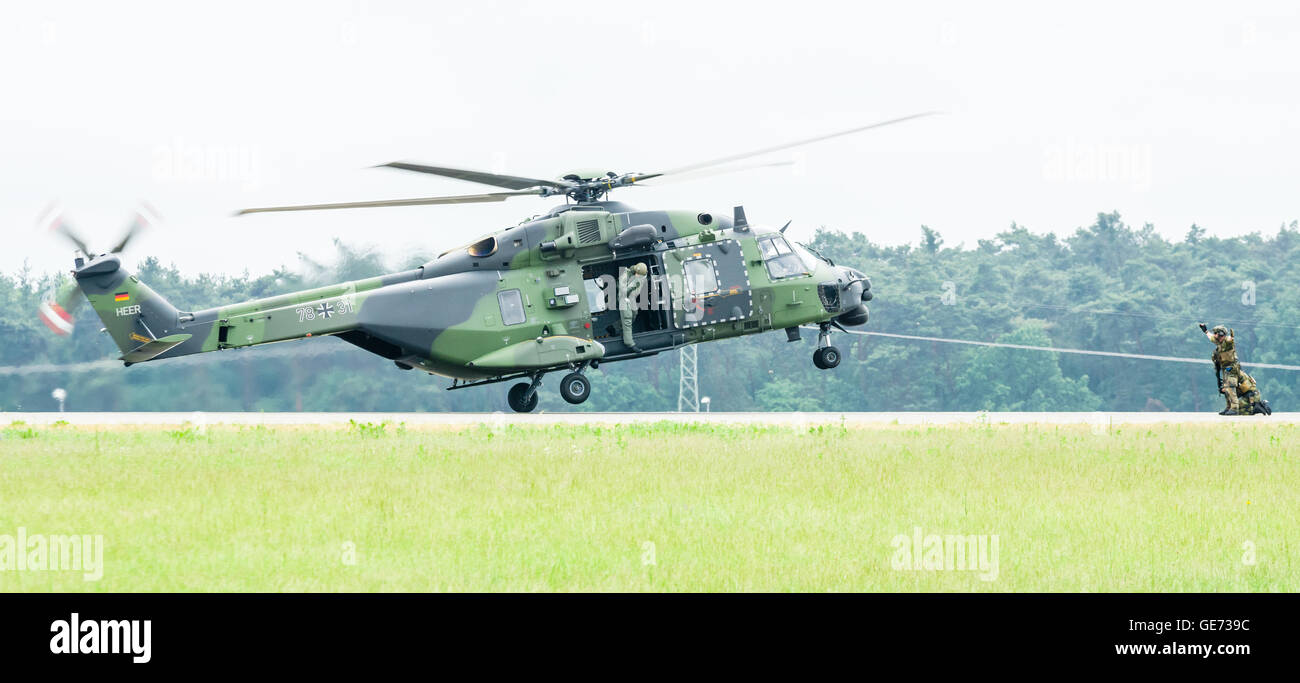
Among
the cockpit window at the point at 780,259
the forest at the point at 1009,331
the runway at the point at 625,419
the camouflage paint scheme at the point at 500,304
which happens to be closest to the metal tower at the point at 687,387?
the forest at the point at 1009,331

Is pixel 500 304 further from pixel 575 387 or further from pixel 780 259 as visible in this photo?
pixel 780 259

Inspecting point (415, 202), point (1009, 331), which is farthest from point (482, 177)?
point (1009, 331)

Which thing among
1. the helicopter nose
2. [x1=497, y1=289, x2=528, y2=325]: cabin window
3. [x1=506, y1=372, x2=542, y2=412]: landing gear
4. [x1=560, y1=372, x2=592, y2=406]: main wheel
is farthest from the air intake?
the helicopter nose

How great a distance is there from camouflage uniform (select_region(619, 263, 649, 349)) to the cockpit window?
2.81m

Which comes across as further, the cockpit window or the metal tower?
the metal tower

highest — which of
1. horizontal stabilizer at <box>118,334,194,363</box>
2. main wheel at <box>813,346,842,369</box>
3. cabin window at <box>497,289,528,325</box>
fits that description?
cabin window at <box>497,289,528,325</box>

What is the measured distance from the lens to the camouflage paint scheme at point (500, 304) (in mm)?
→ 25734

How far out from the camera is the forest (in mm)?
80375

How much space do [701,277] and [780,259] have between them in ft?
6.46

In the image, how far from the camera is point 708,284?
2909 centimetres

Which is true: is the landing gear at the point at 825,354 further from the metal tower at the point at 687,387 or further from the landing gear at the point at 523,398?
the metal tower at the point at 687,387

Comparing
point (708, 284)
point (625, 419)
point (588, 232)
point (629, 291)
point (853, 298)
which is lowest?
point (625, 419)

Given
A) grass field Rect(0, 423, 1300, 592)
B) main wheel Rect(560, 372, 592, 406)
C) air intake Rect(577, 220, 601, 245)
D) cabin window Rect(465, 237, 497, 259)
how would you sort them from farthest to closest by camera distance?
main wheel Rect(560, 372, 592, 406)
air intake Rect(577, 220, 601, 245)
cabin window Rect(465, 237, 497, 259)
grass field Rect(0, 423, 1300, 592)

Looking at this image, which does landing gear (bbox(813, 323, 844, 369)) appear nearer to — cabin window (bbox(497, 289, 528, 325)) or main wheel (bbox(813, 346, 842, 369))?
main wheel (bbox(813, 346, 842, 369))
